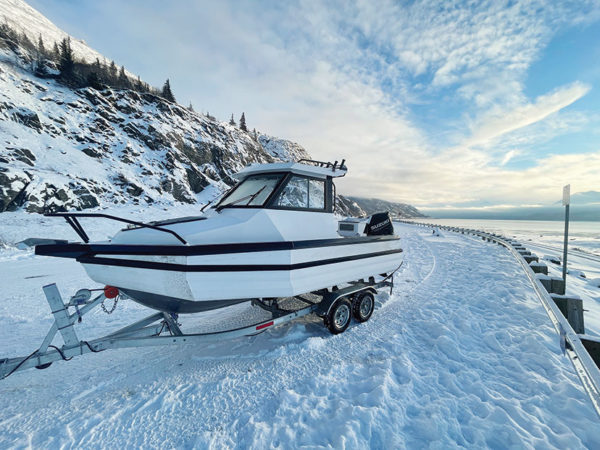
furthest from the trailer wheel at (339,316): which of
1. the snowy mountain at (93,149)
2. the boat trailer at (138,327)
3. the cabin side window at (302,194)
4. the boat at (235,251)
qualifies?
the snowy mountain at (93,149)

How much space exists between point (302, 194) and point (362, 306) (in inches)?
96.6

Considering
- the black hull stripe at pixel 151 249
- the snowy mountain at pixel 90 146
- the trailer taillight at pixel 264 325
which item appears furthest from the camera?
the snowy mountain at pixel 90 146

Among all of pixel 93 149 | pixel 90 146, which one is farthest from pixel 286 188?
pixel 90 146

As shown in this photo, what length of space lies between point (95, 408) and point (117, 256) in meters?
1.70

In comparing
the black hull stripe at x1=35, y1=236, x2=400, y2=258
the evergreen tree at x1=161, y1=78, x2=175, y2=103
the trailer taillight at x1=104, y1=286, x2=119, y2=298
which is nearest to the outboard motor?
the black hull stripe at x1=35, y1=236, x2=400, y2=258

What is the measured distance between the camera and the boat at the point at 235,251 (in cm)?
325

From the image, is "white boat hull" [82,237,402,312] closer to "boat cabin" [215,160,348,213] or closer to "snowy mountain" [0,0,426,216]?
"boat cabin" [215,160,348,213]

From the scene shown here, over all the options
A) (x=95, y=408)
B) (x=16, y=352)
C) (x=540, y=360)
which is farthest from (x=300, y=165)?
(x=16, y=352)

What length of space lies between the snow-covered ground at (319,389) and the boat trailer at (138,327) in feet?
1.27

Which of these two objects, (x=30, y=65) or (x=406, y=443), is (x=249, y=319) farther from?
(x=30, y=65)

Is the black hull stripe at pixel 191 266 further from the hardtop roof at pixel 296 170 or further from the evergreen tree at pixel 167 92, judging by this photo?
the evergreen tree at pixel 167 92

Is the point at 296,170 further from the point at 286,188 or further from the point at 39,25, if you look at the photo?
the point at 39,25

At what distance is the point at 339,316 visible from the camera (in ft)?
15.4

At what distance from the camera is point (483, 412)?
274cm
